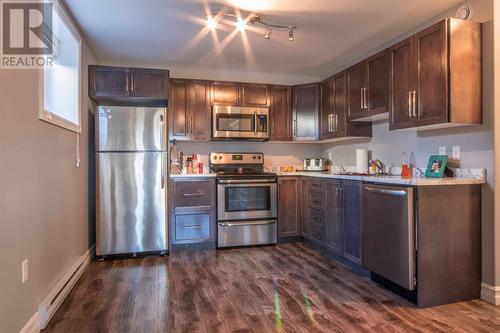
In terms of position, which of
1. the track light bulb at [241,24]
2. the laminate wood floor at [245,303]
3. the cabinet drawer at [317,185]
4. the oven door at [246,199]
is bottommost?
the laminate wood floor at [245,303]

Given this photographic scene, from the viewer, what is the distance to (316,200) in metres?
3.91

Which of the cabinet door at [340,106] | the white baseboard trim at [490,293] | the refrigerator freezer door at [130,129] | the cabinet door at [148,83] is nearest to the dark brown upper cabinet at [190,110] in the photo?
the cabinet door at [148,83]

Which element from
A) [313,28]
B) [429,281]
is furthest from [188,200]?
[429,281]

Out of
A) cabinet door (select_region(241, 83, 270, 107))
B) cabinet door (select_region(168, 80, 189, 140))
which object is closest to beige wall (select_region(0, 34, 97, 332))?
cabinet door (select_region(168, 80, 189, 140))

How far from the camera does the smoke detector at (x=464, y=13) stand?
257 centimetres

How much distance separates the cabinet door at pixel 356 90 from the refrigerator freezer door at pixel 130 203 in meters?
2.27

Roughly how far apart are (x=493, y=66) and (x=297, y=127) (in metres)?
2.47

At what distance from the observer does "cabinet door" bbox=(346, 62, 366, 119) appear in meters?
3.53

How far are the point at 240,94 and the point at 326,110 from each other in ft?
3.91

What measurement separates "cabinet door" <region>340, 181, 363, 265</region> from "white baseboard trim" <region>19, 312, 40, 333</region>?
259 centimetres

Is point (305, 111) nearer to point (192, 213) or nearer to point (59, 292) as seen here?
point (192, 213)

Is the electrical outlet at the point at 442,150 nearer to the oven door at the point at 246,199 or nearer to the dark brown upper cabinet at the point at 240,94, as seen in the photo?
the oven door at the point at 246,199

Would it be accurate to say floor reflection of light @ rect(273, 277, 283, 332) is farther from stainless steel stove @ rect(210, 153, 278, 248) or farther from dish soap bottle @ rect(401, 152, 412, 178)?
dish soap bottle @ rect(401, 152, 412, 178)

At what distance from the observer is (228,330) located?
6.69 feet
